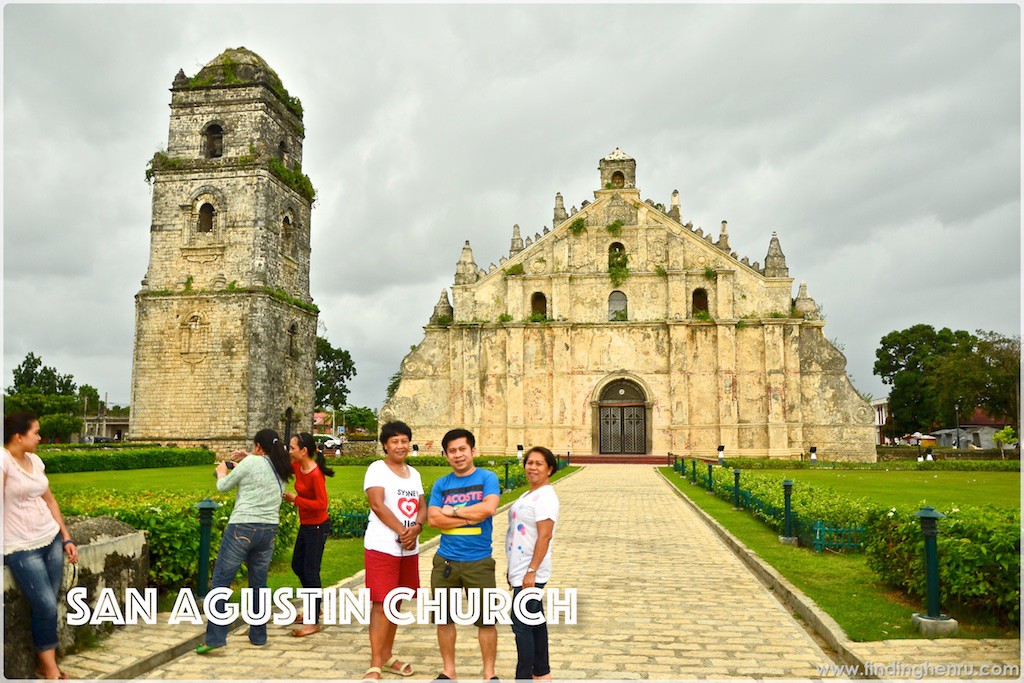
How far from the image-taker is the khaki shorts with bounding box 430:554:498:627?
5.49 meters

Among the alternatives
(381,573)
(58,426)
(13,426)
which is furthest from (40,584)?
(58,426)

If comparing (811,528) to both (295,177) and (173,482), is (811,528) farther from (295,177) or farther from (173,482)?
(295,177)

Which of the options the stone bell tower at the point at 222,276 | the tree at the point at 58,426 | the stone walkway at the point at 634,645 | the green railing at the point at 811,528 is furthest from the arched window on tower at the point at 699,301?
the tree at the point at 58,426

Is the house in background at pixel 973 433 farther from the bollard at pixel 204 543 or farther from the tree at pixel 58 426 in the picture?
the bollard at pixel 204 543

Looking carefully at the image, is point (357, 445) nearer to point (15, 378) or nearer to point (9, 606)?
point (9, 606)

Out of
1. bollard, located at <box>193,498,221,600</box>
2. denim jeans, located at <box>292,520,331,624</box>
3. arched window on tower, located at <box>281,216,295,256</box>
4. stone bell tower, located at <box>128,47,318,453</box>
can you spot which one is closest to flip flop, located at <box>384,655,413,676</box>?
denim jeans, located at <box>292,520,331,624</box>

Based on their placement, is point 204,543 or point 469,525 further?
point 204,543

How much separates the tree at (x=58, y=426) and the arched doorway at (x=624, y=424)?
33543mm

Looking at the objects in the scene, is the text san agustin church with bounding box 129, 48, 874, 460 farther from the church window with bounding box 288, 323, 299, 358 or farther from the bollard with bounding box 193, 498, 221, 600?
the bollard with bounding box 193, 498, 221, 600

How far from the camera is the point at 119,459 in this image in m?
30.5

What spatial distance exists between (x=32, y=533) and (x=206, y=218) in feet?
115

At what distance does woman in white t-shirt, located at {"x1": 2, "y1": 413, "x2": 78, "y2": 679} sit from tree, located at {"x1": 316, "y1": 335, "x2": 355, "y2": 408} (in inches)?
2839

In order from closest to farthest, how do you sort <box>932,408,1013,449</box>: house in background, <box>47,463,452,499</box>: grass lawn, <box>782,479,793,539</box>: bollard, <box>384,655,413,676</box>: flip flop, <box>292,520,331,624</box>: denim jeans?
<box>384,655,413,676</box>: flip flop < <box>292,520,331,624</box>: denim jeans < <box>782,479,793,539</box>: bollard < <box>47,463,452,499</box>: grass lawn < <box>932,408,1013,449</box>: house in background

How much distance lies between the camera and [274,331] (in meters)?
37.0
